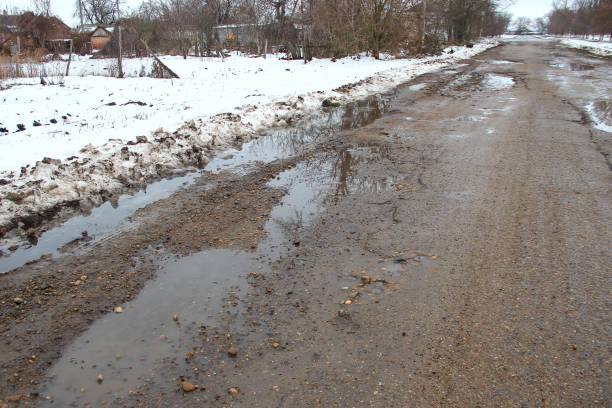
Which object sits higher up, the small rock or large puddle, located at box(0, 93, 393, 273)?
large puddle, located at box(0, 93, 393, 273)

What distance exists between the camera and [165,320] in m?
2.88

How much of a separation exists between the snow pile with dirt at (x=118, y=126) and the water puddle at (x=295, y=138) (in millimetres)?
379

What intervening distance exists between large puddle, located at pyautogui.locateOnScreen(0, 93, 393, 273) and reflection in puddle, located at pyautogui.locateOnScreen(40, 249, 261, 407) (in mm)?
1326

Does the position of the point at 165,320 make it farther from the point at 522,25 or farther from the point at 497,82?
the point at 522,25

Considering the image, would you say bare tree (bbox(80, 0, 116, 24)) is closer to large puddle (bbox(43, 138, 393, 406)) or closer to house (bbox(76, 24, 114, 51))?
house (bbox(76, 24, 114, 51))

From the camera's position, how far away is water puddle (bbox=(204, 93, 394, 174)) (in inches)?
256

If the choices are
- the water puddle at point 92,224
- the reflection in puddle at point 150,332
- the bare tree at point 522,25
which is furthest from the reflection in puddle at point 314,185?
the bare tree at point 522,25

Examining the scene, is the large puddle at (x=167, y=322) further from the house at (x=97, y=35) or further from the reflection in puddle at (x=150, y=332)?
the house at (x=97, y=35)

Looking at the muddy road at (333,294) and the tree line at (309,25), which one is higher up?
the tree line at (309,25)

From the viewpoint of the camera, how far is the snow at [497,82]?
14.3 m

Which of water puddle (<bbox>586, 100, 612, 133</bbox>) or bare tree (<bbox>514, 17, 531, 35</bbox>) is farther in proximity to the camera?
bare tree (<bbox>514, 17, 531, 35</bbox>)

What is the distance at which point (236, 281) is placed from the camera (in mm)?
3348

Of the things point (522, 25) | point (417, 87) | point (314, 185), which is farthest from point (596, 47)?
point (522, 25)

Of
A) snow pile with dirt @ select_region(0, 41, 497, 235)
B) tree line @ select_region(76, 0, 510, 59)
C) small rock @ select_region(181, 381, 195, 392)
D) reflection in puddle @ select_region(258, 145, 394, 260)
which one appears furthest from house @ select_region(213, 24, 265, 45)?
small rock @ select_region(181, 381, 195, 392)
